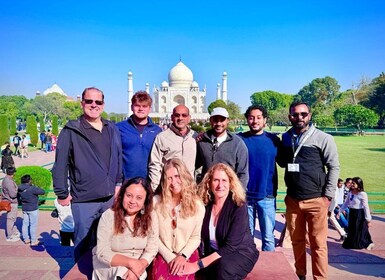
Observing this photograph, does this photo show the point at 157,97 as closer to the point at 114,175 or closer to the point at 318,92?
the point at 318,92

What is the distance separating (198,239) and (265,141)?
1475 millimetres

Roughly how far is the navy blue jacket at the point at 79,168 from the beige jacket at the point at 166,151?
1.33 feet

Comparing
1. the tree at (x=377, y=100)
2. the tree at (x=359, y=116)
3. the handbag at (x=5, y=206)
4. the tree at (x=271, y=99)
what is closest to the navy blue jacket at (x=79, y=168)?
the handbag at (x=5, y=206)

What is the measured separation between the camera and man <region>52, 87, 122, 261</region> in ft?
9.80

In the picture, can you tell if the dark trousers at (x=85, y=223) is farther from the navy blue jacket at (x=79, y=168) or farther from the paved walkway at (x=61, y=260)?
the paved walkway at (x=61, y=260)

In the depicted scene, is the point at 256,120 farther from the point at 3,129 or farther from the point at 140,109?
the point at 3,129

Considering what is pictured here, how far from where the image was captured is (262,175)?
3.57m

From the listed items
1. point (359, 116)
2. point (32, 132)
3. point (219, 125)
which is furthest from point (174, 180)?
point (359, 116)

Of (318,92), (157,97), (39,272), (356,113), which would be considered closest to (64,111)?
(157,97)

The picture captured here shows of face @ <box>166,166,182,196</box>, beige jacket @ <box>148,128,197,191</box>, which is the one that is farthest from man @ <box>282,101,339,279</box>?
face @ <box>166,166,182,196</box>

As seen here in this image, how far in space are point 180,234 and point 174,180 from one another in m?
0.46

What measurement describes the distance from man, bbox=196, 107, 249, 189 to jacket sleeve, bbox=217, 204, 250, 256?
71cm

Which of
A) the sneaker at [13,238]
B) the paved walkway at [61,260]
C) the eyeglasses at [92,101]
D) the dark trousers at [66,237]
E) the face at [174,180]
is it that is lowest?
the sneaker at [13,238]

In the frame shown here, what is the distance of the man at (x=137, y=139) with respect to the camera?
3373mm
